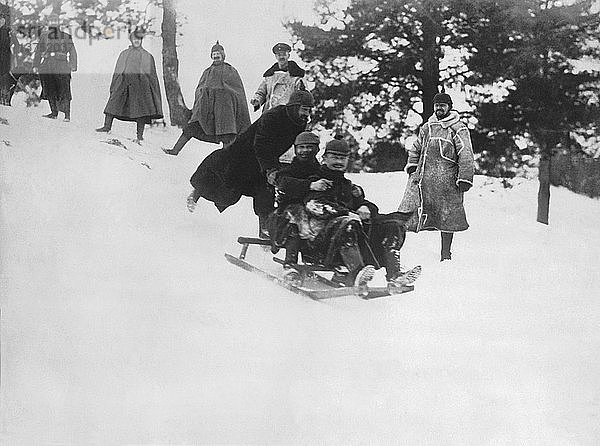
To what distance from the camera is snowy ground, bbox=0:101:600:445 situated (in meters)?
2.84

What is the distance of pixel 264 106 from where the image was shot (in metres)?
2.96

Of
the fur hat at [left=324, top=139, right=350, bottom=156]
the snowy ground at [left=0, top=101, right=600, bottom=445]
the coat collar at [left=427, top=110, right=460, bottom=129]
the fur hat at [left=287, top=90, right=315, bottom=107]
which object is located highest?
the fur hat at [left=287, top=90, right=315, bottom=107]

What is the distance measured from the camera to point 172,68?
2.95 metres

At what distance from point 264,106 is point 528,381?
1.37 m

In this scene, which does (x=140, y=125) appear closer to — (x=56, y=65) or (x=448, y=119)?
(x=56, y=65)

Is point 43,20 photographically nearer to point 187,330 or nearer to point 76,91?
point 76,91

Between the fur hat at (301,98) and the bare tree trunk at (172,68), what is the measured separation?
0.36 meters

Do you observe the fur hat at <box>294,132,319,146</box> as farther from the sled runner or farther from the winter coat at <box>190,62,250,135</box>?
the sled runner

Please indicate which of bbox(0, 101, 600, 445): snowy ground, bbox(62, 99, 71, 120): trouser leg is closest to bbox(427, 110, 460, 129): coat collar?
bbox(0, 101, 600, 445): snowy ground

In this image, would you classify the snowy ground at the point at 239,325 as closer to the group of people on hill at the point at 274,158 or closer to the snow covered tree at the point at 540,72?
the group of people on hill at the point at 274,158

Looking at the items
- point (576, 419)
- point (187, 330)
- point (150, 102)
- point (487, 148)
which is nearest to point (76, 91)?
point (150, 102)

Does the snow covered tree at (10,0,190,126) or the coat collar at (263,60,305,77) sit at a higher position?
the snow covered tree at (10,0,190,126)

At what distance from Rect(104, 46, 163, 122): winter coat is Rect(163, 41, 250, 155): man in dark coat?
0.13 metres

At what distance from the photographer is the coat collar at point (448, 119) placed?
3.06 m
